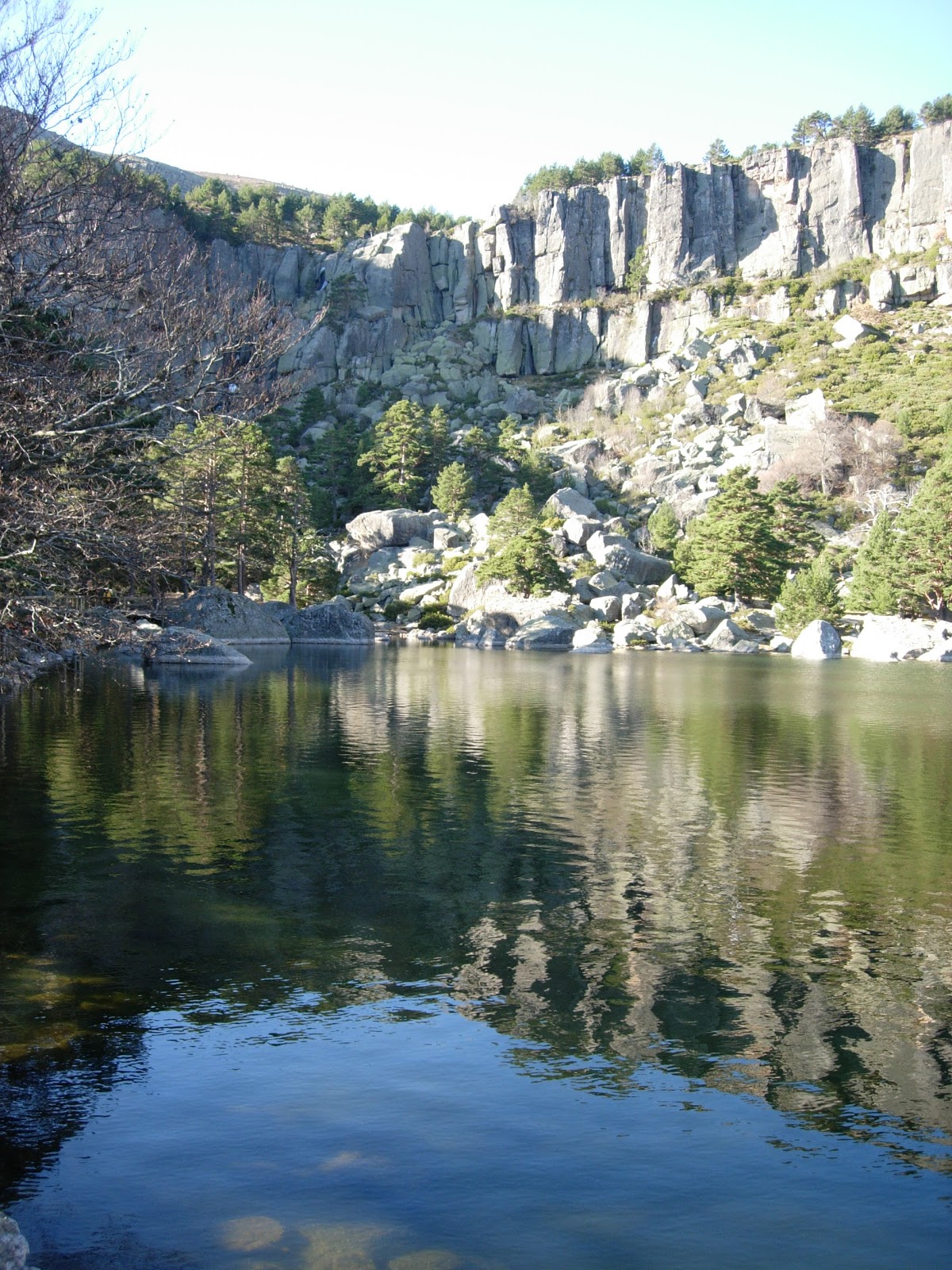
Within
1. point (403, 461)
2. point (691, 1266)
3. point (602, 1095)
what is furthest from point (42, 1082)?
point (403, 461)

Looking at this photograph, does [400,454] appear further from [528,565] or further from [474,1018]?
[474,1018]

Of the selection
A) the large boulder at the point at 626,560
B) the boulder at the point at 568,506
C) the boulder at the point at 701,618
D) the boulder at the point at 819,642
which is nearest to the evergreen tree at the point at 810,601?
the boulder at the point at 819,642

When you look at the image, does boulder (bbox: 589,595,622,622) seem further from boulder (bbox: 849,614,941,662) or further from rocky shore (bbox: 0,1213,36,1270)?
rocky shore (bbox: 0,1213,36,1270)

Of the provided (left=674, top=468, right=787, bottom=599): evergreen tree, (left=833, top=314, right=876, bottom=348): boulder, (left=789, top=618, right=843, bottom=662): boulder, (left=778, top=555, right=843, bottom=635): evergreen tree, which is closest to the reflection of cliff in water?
(left=789, top=618, right=843, bottom=662): boulder

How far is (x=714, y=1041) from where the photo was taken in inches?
340

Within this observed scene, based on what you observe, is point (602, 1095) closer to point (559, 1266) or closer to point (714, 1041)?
point (714, 1041)

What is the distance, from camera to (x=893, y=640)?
58906 mm

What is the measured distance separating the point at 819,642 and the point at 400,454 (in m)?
45.8

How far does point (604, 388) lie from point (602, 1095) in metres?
114

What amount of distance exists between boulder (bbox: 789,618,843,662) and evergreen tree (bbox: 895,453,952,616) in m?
6.96

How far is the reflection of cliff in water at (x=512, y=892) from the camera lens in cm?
862

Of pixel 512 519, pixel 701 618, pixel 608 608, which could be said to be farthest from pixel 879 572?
pixel 512 519

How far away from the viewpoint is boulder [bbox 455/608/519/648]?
67438 mm

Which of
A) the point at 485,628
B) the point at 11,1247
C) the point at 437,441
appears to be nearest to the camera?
the point at 11,1247
